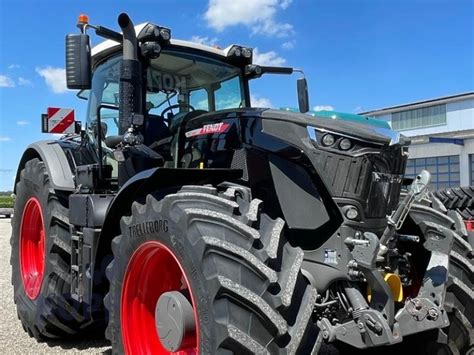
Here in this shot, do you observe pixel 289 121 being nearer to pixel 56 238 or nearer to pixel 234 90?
pixel 234 90

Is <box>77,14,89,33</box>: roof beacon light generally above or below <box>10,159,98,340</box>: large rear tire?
above

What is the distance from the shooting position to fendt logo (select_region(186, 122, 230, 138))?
384 centimetres

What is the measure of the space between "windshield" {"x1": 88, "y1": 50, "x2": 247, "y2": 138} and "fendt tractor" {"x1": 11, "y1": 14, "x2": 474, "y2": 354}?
12 millimetres

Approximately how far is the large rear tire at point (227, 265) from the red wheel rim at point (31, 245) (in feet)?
8.44

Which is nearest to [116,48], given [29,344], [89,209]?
[89,209]

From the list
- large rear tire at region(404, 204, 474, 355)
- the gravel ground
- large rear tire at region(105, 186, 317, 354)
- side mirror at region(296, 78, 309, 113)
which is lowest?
the gravel ground

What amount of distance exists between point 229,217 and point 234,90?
2309 millimetres

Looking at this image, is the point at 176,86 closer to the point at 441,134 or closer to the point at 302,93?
the point at 302,93

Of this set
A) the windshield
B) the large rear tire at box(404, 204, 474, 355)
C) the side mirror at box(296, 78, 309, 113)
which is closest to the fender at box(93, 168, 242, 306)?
the windshield

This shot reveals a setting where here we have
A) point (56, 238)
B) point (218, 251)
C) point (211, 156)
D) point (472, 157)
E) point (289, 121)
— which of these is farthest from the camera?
point (472, 157)

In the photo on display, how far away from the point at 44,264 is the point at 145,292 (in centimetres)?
191

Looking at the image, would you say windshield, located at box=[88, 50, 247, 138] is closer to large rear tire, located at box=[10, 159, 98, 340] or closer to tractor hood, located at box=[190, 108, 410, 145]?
large rear tire, located at box=[10, 159, 98, 340]

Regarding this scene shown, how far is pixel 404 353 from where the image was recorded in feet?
12.0

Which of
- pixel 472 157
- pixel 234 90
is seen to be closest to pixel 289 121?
pixel 234 90
